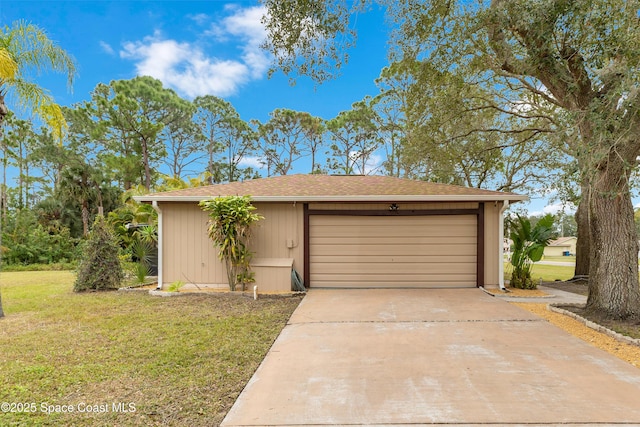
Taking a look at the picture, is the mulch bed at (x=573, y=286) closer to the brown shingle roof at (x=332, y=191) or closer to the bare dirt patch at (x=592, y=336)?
the brown shingle roof at (x=332, y=191)

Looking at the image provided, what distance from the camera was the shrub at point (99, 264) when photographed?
798 cm

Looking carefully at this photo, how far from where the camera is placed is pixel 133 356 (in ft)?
12.6

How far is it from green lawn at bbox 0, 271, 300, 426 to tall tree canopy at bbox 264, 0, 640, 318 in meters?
4.81

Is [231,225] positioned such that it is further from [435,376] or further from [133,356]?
[435,376]

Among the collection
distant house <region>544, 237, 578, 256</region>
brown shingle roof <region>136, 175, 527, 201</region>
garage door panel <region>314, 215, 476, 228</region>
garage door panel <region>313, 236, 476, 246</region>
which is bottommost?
distant house <region>544, 237, 578, 256</region>

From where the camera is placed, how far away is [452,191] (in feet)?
27.0

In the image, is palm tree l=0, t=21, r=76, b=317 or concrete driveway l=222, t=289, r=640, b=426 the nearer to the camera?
concrete driveway l=222, t=289, r=640, b=426

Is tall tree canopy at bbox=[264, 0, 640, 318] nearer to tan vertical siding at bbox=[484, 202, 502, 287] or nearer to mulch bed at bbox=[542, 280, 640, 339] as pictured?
mulch bed at bbox=[542, 280, 640, 339]

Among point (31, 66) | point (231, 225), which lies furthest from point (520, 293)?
point (31, 66)

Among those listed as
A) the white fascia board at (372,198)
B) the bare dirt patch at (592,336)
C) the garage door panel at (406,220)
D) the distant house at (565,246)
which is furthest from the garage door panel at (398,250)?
the distant house at (565,246)

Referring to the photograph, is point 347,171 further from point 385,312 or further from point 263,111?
point 385,312

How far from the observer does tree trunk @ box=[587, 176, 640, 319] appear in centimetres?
525

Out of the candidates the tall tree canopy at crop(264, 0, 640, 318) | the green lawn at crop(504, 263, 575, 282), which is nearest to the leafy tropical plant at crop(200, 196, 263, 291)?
the tall tree canopy at crop(264, 0, 640, 318)

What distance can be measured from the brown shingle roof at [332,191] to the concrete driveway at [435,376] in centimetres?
313
